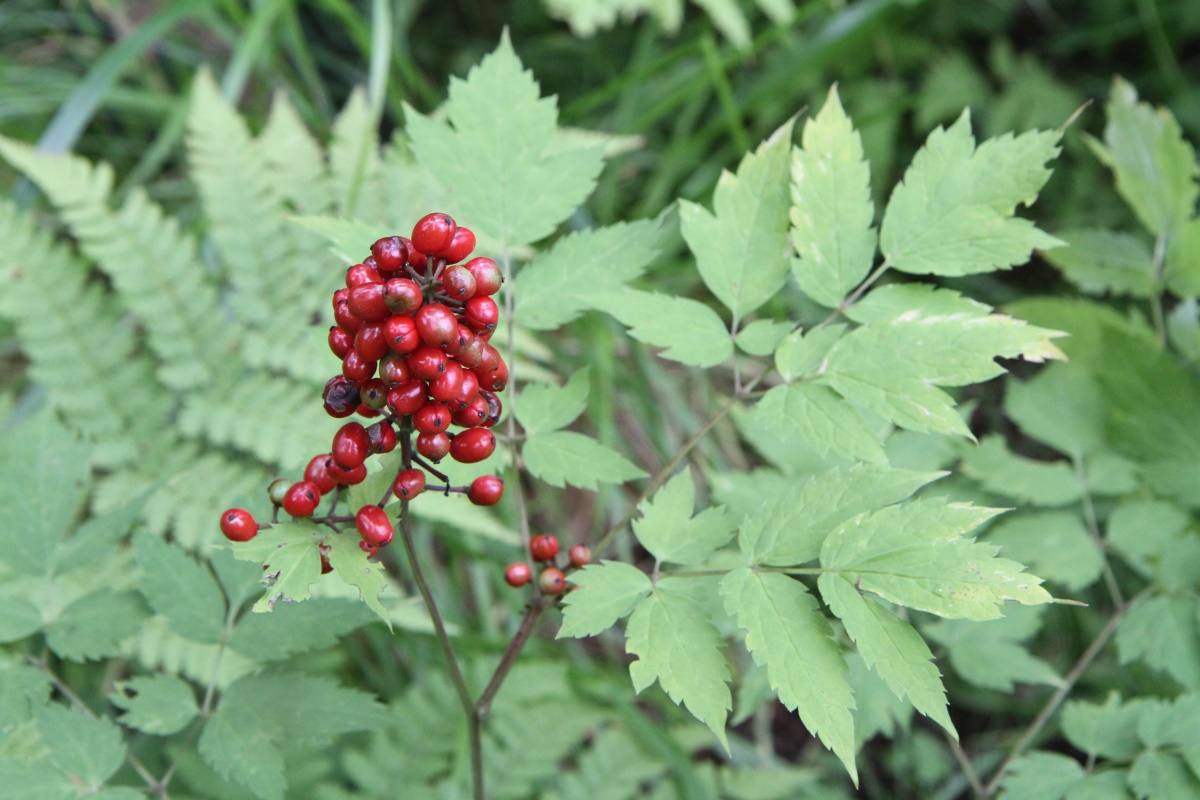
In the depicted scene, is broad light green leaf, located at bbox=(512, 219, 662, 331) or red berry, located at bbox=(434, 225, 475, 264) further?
broad light green leaf, located at bbox=(512, 219, 662, 331)

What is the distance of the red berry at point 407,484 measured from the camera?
1116 mm

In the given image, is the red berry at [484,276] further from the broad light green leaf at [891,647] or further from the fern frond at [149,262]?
the fern frond at [149,262]

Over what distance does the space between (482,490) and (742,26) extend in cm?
267

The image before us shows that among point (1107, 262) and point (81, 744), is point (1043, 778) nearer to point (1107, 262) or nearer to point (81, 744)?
point (1107, 262)

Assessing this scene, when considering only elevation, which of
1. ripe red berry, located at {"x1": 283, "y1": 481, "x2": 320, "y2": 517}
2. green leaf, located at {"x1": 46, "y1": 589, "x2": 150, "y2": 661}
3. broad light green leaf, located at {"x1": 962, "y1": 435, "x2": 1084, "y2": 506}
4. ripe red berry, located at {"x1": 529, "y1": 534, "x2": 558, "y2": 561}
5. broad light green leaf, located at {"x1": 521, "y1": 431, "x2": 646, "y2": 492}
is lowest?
broad light green leaf, located at {"x1": 962, "y1": 435, "x2": 1084, "y2": 506}

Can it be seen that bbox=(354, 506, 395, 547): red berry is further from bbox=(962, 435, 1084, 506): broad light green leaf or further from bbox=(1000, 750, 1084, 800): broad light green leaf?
bbox=(962, 435, 1084, 506): broad light green leaf

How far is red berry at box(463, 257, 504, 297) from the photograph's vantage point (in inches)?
43.4

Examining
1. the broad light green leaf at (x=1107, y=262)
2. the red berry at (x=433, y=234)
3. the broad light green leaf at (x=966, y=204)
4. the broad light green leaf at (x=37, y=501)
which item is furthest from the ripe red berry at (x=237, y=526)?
the broad light green leaf at (x=1107, y=262)

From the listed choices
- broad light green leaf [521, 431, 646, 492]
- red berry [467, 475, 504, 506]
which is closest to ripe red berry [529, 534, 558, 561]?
broad light green leaf [521, 431, 646, 492]

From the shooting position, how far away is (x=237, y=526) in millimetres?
1141

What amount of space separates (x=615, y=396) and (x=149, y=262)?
1771 millimetres

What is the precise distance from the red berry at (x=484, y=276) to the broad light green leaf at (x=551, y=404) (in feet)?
1.39

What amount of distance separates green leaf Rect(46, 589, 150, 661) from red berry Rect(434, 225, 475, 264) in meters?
1.04

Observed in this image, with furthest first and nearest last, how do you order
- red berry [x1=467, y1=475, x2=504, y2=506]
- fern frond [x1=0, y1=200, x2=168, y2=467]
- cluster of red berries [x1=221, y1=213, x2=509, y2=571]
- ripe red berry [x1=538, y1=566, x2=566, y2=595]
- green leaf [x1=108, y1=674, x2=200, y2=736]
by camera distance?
fern frond [x1=0, y1=200, x2=168, y2=467] → green leaf [x1=108, y1=674, x2=200, y2=736] → ripe red berry [x1=538, y1=566, x2=566, y2=595] → red berry [x1=467, y1=475, x2=504, y2=506] → cluster of red berries [x1=221, y1=213, x2=509, y2=571]
